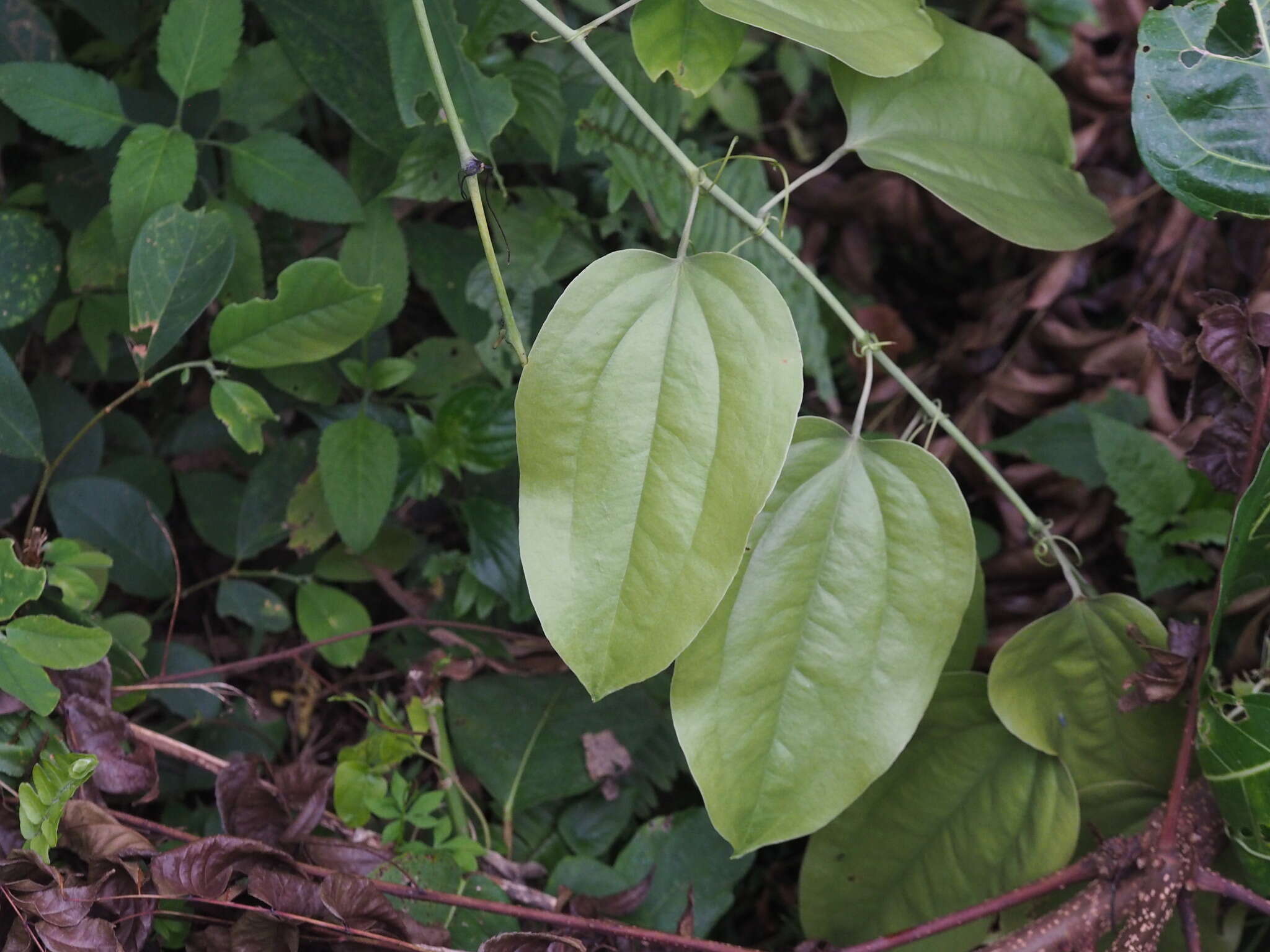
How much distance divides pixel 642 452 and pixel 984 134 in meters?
0.48

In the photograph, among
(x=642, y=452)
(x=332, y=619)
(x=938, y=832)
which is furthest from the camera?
(x=332, y=619)

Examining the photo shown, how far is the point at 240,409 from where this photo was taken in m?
0.83

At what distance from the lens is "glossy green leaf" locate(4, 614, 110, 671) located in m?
0.71

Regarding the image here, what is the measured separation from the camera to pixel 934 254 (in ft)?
4.45

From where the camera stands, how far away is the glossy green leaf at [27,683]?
70 cm

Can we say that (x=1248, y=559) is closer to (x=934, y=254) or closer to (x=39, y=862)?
(x=934, y=254)

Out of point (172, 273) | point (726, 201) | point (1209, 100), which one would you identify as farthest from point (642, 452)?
point (1209, 100)

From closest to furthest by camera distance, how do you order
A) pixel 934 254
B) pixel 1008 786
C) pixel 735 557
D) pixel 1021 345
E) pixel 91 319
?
1. pixel 735 557
2. pixel 1008 786
3. pixel 91 319
4. pixel 1021 345
5. pixel 934 254

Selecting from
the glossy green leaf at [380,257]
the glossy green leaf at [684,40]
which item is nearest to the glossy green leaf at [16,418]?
the glossy green leaf at [380,257]

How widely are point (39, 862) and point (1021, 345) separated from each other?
47.3 inches

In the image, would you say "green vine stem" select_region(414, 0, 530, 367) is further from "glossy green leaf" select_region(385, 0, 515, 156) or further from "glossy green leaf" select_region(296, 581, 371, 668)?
"glossy green leaf" select_region(296, 581, 371, 668)

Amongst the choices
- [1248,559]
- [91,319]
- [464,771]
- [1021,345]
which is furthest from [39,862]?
[1021,345]

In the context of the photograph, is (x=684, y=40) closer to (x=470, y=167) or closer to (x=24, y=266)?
(x=470, y=167)

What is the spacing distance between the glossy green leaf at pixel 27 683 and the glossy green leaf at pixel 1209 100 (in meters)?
0.97
